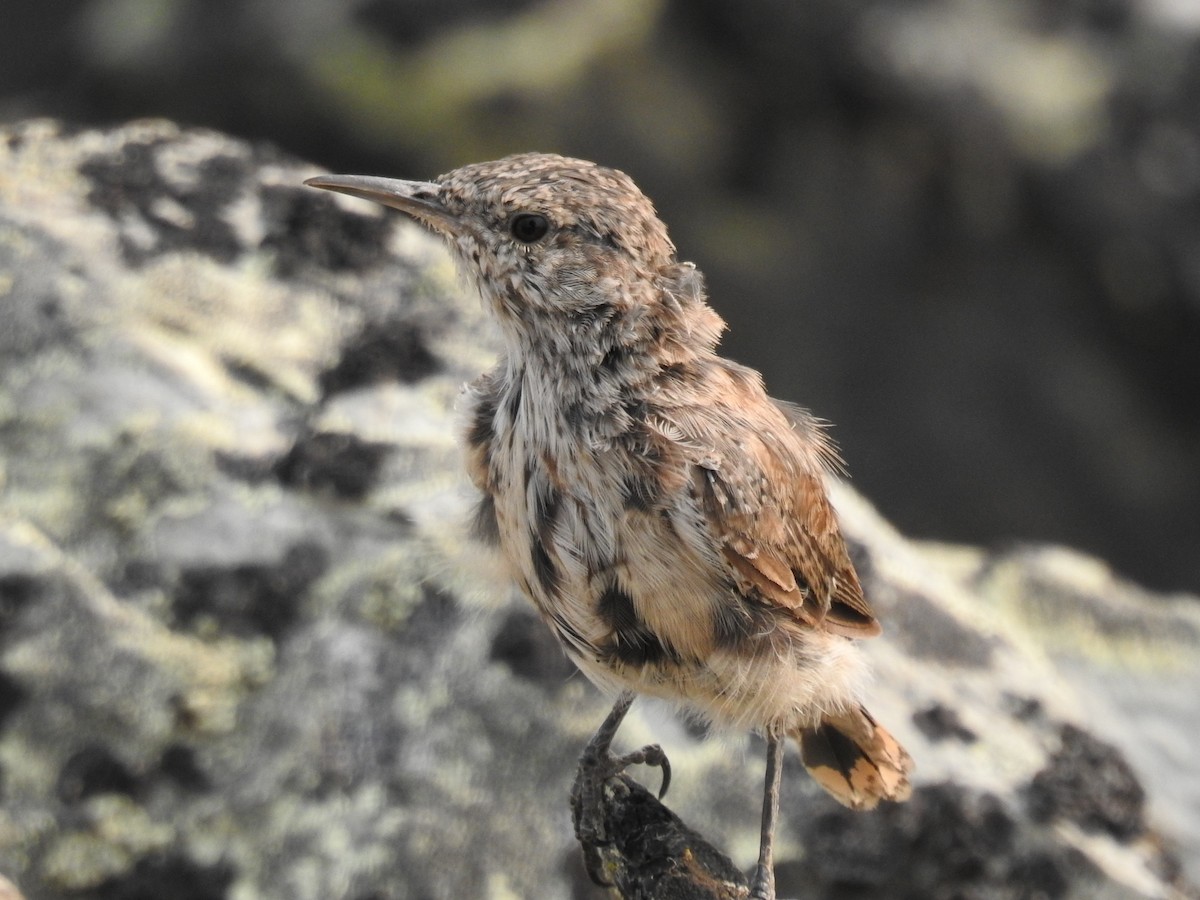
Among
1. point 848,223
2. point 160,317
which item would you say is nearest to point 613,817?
point 160,317

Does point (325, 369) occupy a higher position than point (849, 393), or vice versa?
point (849, 393)

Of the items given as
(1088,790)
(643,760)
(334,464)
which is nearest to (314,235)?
(334,464)

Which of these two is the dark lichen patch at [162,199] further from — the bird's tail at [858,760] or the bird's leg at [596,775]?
the bird's tail at [858,760]

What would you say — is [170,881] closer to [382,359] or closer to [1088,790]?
[382,359]

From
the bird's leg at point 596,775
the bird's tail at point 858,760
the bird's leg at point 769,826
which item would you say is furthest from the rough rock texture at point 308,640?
the bird's leg at point 769,826

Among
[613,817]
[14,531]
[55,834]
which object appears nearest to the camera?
[613,817]

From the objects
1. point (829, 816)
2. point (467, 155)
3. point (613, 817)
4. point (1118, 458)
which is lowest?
point (613, 817)

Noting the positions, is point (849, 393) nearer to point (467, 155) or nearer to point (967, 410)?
point (967, 410)
